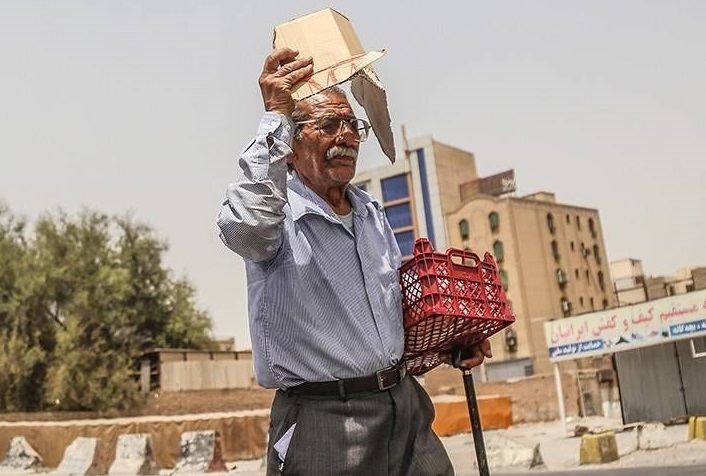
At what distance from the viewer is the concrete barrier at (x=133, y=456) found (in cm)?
2144

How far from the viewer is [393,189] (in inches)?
2982

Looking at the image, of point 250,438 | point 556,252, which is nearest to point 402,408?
point 250,438

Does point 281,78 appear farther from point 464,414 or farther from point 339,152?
point 464,414

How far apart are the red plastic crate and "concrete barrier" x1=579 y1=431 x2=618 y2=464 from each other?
48.0ft

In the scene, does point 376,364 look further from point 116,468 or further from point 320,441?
point 116,468

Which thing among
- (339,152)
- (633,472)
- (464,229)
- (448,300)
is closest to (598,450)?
(633,472)

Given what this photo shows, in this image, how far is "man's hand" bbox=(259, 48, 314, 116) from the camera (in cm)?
256

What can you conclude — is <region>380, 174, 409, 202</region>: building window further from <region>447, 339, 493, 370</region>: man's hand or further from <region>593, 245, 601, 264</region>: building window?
<region>447, 339, 493, 370</region>: man's hand

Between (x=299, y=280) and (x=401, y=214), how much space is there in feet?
239

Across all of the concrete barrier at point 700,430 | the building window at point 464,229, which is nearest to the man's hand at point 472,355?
the concrete barrier at point 700,430

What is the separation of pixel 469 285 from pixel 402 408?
0.51m

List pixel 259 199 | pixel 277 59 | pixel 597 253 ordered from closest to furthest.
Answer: pixel 259 199
pixel 277 59
pixel 597 253

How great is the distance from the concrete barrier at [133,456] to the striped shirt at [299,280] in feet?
66.3

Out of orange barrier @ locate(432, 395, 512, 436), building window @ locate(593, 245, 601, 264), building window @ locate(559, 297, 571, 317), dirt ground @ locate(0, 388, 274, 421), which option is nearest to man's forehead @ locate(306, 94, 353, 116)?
orange barrier @ locate(432, 395, 512, 436)
